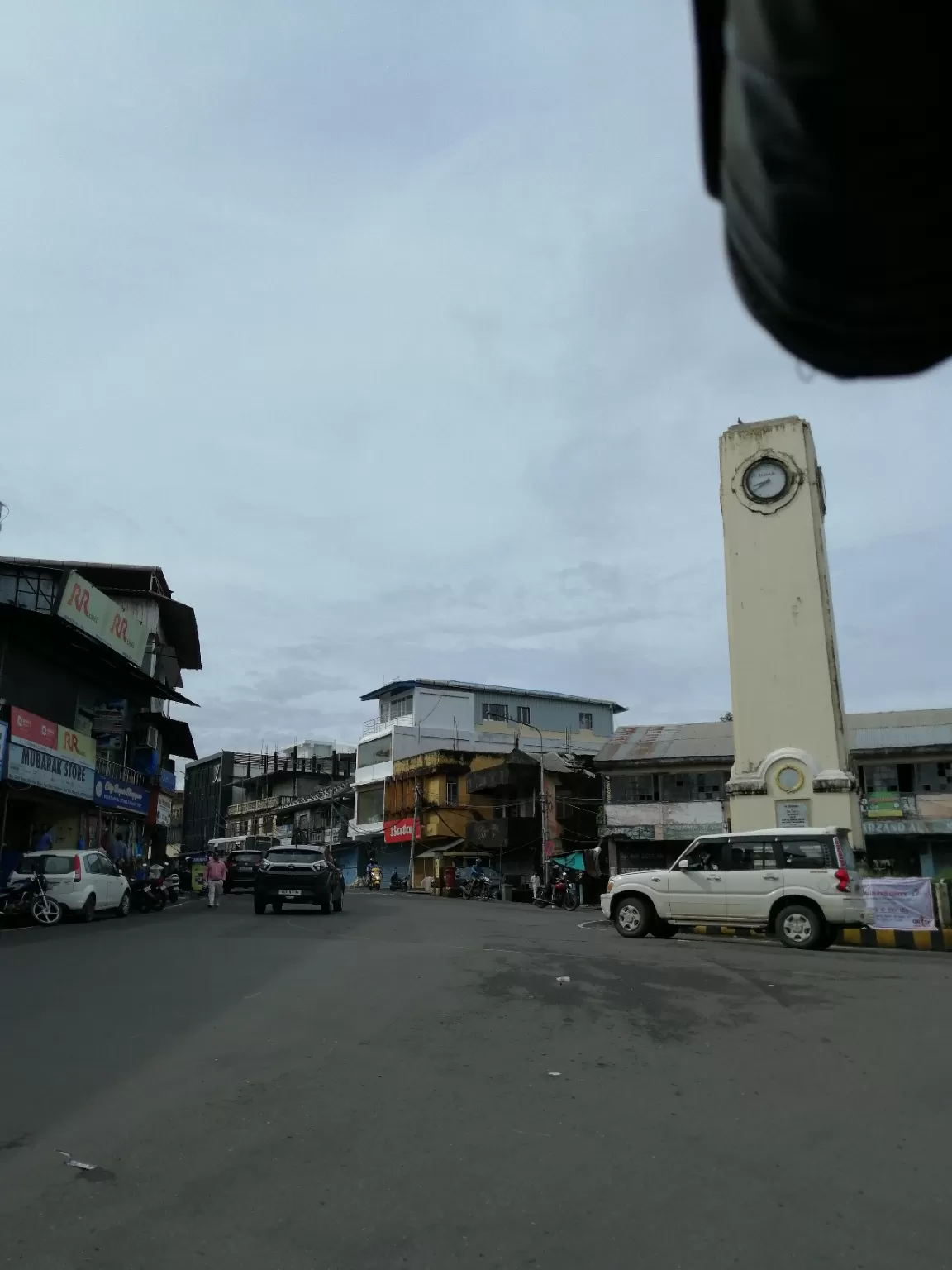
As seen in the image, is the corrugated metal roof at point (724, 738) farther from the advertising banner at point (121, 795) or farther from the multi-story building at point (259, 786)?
the multi-story building at point (259, 786)

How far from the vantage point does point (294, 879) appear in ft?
76.5

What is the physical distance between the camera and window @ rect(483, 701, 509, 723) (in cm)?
7162

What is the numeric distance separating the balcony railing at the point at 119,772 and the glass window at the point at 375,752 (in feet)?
91.8

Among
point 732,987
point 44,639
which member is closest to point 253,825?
point 44,639

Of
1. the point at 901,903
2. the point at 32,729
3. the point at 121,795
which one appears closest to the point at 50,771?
the point at 32,729

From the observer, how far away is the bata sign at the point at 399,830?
6141cm

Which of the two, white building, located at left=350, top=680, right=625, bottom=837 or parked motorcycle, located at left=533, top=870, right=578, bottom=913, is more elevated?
white building, located at left=350, top=680, right=625, bottom=837

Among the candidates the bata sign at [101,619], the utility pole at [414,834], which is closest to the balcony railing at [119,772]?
the bata sign at [101,619]

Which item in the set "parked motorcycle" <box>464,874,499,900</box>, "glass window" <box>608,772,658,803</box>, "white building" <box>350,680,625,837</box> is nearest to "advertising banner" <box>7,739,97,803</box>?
"parked motorcycle" <box>464,874,499,900</box>

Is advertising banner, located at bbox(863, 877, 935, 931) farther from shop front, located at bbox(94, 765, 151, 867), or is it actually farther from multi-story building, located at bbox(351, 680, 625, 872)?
multi-story building, located at bbox(351, 680, 625, 872)

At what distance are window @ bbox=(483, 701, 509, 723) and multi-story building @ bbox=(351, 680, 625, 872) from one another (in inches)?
2.3

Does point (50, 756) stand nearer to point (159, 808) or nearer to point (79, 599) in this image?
point (79, 599)

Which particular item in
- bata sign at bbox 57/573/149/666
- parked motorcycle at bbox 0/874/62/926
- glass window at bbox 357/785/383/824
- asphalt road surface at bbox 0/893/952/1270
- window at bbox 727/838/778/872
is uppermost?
bata sign at bbox 57/573/149/666

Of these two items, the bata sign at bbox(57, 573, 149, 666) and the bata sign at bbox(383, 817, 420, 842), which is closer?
the bata sign at bbox(57, 573, 149, 666)
